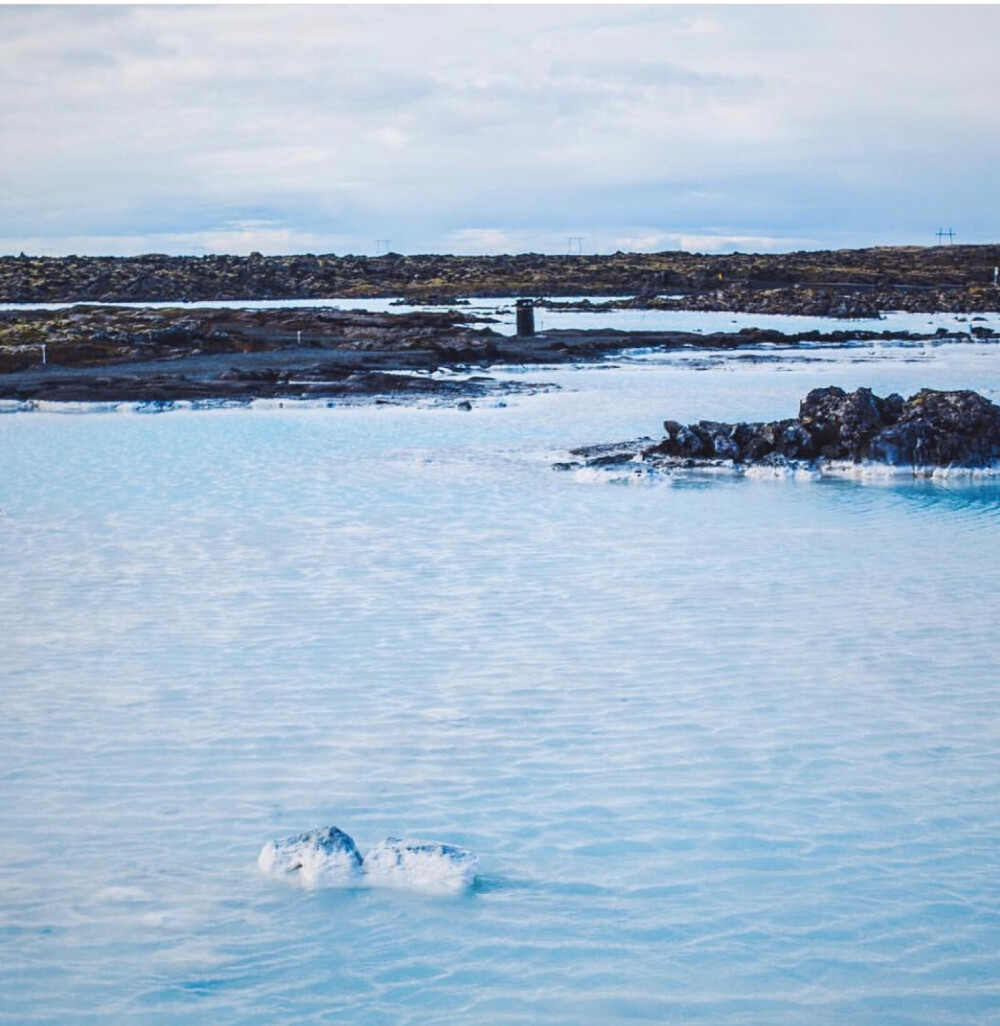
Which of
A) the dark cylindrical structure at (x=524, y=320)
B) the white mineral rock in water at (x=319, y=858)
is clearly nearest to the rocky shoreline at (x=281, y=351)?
the dark cylindrical structure at (x=524, y=320)

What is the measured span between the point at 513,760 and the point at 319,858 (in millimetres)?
1536

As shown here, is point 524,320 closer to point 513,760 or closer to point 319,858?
point 513,760

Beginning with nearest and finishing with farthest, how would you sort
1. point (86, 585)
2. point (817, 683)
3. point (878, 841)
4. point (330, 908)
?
1. point (330, 908)
2. point (878, 841)
3. point (817, 683)
4. point (86, 585)

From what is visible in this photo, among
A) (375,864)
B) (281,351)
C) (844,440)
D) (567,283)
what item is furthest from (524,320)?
(567,283)

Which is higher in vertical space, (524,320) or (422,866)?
(524,320)

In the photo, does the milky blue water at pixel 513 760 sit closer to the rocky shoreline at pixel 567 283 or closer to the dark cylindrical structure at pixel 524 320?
the dark cylindrical structure at pixel 524 320

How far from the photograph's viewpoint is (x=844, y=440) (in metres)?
16.7

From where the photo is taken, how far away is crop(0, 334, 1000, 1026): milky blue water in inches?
187

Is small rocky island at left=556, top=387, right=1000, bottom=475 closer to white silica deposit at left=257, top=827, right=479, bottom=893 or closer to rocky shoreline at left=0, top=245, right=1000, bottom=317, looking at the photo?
white silica deposit at left=257, top=827, right=479, bottom=893

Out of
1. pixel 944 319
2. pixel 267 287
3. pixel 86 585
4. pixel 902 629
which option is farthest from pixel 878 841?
pixel 267 287

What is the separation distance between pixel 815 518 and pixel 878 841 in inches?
315

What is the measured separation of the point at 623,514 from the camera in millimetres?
13609

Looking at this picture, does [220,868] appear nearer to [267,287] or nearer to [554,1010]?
[554,1010]

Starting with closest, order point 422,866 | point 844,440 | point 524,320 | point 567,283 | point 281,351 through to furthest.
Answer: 1. point 422,866
2. point 844,440
3. point 281,351
4. point 524,320
5. point 567,283
